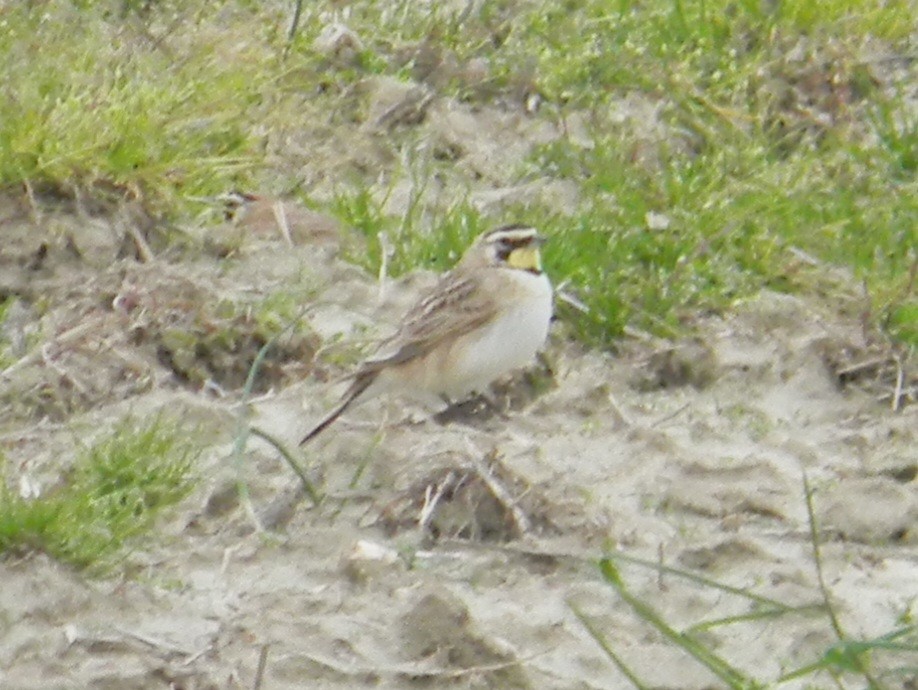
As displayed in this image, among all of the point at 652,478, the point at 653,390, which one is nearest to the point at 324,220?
the point at 653,390

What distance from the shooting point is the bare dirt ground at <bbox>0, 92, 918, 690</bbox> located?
5.63 metres

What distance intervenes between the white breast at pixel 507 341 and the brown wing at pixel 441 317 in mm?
54

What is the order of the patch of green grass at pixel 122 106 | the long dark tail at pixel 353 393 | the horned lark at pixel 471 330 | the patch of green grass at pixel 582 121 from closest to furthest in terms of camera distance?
the long dark tail at pixel 353 393 < the horned lark at pixel 471 330 < the patch of green grass at pixel 122 106 < the patch of green grass at pixel 582 121

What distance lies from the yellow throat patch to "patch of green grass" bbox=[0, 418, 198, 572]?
4.77ft

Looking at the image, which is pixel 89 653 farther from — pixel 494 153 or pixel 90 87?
pixel 494 153

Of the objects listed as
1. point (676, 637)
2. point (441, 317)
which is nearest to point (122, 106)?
point (441, 317)

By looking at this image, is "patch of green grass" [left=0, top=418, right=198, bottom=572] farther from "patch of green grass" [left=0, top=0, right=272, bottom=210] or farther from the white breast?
"patch of green grass" [left=0, top=0, right=272, bottom=210]

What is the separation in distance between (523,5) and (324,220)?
2.29m

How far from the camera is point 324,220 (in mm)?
8203

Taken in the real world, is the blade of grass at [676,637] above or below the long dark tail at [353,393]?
above

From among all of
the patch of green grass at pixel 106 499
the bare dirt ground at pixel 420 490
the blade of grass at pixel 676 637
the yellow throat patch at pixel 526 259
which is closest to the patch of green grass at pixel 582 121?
the bare dirt ground at pixel 420 490

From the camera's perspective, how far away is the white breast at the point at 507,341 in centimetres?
719

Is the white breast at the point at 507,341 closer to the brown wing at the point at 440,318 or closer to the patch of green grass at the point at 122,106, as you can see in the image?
the brown wing at the point at 440,318

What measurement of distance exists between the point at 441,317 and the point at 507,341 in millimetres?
297
